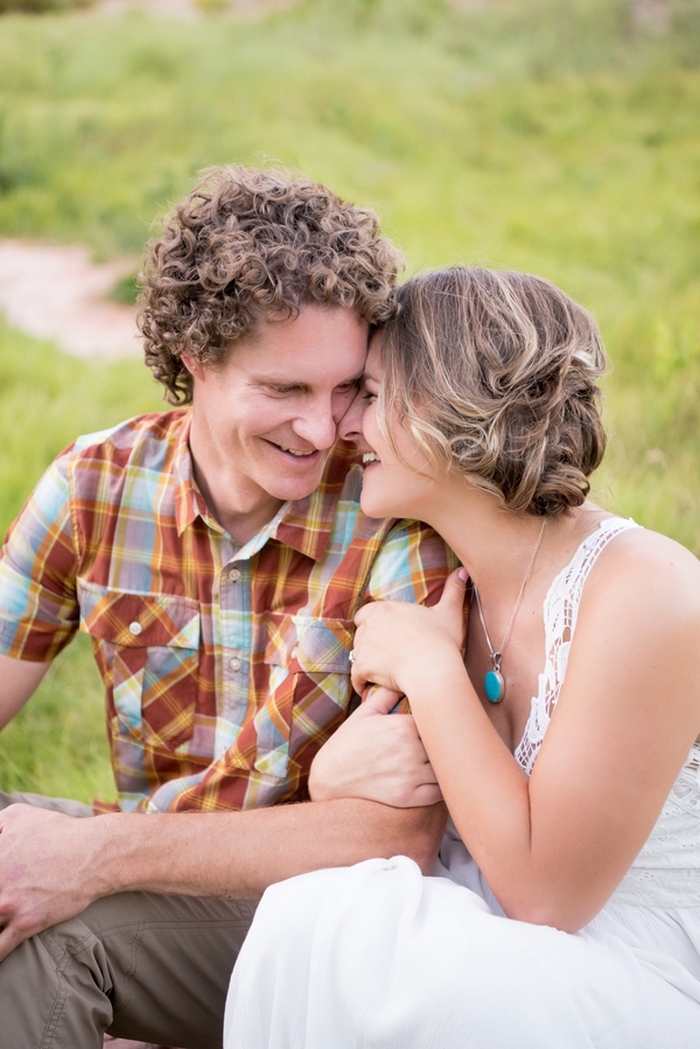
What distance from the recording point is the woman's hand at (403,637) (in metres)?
2.04

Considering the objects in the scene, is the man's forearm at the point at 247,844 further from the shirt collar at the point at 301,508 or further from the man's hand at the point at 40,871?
the shirt collar at the point at 301,508

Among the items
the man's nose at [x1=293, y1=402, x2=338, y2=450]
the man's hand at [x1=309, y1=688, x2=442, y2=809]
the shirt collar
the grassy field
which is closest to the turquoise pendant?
the man's hand at [x1=309, y1=688, x2=442, y2=809]

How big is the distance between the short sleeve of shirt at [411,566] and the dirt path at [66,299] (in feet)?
13.0

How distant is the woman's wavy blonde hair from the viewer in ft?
6.81

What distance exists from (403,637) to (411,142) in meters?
6.56

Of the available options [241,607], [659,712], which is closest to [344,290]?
A: [241,607]

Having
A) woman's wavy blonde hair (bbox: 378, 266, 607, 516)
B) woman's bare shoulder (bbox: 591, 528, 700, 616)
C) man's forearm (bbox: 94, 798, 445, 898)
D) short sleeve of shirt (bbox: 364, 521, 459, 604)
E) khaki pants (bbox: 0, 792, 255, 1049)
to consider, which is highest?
woman's wavy blonde hair (bbox: 378, 266, 607, 516)

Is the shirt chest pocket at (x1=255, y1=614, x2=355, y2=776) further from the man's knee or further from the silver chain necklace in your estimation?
the man's knee

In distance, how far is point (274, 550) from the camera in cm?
238

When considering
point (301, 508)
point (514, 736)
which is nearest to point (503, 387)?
point (301, 508)

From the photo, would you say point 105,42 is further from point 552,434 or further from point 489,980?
point 489,980

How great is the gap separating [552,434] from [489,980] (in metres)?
1.04

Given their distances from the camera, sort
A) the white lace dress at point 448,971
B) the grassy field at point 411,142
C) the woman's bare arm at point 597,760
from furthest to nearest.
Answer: the grassy field at point 411,142, the woman's bare arm at point 597,760, the white lace dress at point 448,971

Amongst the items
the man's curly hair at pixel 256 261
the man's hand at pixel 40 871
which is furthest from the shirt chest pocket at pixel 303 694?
the man's curly hair at pixel 256 261
